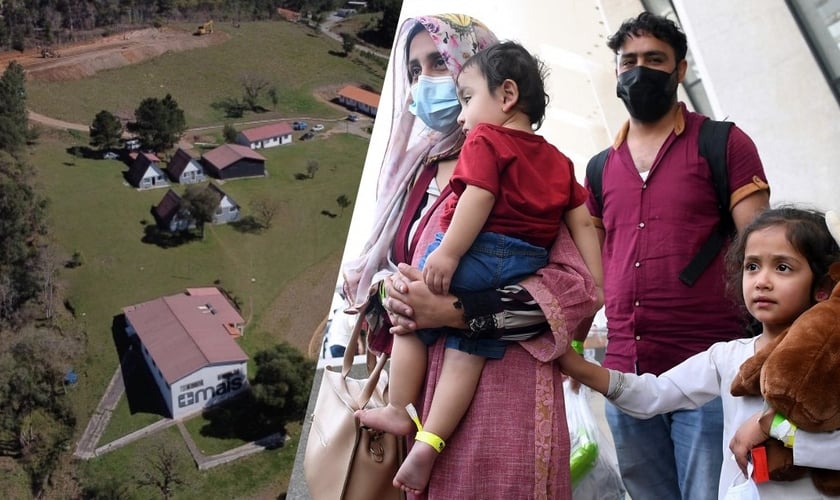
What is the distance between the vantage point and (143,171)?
3.19 meters

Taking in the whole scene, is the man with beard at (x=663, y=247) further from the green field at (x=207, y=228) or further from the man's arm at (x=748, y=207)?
the green field at (x=207, y=228)

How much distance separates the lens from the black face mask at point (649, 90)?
2.47m

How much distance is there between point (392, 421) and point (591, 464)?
781mm

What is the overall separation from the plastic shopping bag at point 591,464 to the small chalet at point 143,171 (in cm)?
158

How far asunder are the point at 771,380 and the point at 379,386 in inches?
37.7

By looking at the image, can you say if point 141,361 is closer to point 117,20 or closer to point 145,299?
point 145,299

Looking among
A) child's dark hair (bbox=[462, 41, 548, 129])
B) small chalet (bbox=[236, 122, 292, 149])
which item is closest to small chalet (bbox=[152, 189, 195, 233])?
small chalet (bbox=[236, 122, 292, 149])

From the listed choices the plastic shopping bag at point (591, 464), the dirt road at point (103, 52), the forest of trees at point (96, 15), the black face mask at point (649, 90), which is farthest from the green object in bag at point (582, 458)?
the dirt road at point (103, 52)

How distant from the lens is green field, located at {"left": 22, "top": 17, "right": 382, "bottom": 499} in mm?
3070

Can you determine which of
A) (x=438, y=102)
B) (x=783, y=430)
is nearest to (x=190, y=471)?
(x=438, y=102)

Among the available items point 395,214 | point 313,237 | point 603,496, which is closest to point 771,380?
point 603,496

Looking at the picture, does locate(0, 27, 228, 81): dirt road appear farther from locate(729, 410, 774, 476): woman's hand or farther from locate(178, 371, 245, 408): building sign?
locate(729, 410, 774, 476): woman's hand

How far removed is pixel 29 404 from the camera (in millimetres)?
2975

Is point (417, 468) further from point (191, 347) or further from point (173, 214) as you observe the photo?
point (173, 214)
